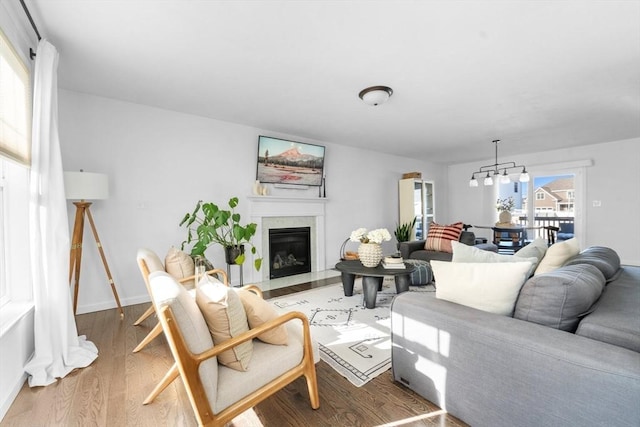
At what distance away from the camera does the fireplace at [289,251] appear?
15.3 feet

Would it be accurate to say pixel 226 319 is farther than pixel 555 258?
No

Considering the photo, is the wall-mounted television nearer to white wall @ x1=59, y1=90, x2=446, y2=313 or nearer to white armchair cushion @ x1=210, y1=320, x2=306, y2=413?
white wall @ x1=59, y1=90, x2=446, y2=313

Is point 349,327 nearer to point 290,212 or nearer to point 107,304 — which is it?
point 290,212

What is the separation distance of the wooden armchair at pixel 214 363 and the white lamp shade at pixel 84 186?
180cm

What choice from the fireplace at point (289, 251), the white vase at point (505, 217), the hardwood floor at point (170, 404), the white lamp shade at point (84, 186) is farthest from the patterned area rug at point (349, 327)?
the white vase at point (505, 217)

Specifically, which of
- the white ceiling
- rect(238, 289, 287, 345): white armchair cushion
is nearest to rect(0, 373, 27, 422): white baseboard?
rect(238, 289, 287, 345): white armchair cushion

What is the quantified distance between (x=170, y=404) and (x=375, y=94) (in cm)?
306

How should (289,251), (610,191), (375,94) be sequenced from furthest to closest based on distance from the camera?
(610,191)
(289,251)
(375,94)

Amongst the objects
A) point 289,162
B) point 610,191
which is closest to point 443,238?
point 289,162

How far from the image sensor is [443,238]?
4629mm

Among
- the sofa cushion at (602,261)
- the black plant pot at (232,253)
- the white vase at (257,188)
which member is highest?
the white vase at (257,188)

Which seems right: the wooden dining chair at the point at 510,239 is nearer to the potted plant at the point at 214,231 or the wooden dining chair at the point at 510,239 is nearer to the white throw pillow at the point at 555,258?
the white throw pillow at the point at 555,258

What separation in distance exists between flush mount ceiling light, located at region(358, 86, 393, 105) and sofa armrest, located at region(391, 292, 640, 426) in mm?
2127

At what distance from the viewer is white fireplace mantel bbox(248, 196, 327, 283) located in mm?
4383
